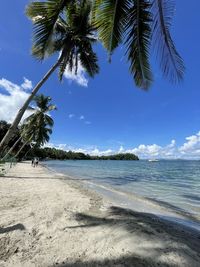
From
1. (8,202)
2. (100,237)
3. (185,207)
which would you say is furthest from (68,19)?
(185,207)

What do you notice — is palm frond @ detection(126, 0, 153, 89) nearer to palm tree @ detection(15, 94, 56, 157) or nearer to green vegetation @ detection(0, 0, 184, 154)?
green vegetation @ detection(0, 0, 184, 154)

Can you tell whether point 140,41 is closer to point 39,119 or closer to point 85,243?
point 85,243

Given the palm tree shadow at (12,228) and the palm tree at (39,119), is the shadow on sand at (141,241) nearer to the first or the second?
the palm tree shadow at (12,228)

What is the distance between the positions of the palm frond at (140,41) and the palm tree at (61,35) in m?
1.85

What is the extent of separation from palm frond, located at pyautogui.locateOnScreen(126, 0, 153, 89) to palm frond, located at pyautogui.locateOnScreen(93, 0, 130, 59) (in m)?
0.17

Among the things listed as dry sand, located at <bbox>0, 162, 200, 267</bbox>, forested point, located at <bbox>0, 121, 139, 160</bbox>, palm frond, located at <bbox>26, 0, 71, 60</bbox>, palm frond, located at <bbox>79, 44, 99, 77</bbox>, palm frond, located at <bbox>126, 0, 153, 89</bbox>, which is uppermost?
forested point, located at <bbox>0, 121, 139, 160</bbox>

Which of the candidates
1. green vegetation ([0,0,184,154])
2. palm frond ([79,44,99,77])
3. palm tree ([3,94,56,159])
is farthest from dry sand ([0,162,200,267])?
palm tree ([3,94,56,159])

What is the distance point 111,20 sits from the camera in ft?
16.2

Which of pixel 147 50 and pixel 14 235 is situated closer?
pixel 14 235

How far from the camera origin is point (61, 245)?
4355 millimetres

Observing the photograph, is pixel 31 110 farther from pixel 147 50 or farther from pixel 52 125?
pixel 147 50

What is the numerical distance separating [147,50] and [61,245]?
14.6 ft

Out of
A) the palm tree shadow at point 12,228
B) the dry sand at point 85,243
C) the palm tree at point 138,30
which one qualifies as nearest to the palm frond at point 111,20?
the palm tree at point 138,30

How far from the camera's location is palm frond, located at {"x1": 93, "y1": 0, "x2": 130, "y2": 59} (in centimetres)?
491
